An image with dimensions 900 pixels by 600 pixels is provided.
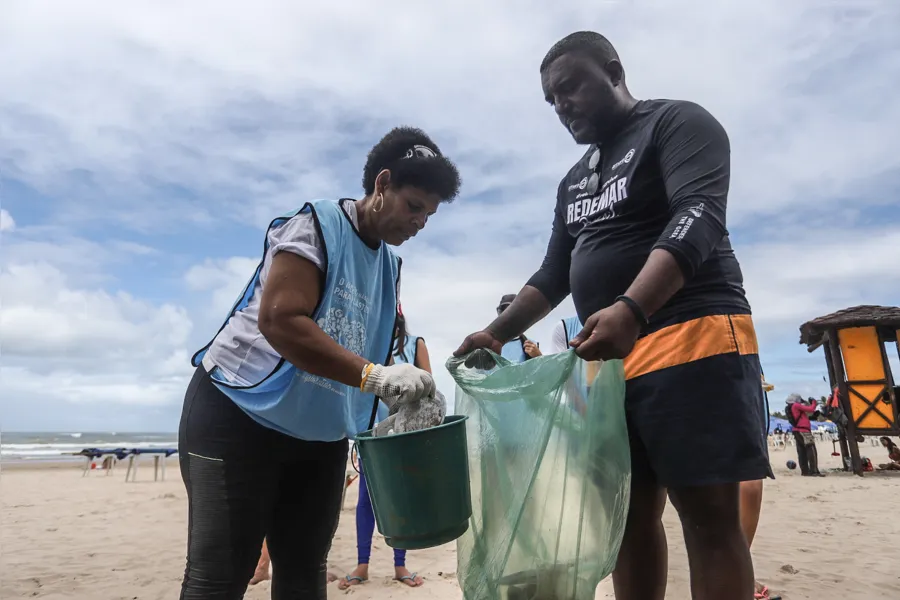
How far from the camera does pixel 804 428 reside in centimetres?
1005

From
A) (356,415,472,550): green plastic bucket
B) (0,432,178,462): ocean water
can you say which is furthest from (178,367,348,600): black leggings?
(0,432,178,462): ocean water

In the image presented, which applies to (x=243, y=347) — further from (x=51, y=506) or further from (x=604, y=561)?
(x=51, y=506)

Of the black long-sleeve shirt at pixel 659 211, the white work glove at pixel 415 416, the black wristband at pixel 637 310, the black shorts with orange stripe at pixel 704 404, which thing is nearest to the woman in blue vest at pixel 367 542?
the black long-sleeve shirt at pixel 659 211

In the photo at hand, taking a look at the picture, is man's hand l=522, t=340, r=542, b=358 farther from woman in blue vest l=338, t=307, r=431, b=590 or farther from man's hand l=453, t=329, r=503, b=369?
man's hand l=453, t=329, r=503, b=369

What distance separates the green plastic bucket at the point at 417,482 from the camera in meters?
1.40

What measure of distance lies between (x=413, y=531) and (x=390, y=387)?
1.19 ft

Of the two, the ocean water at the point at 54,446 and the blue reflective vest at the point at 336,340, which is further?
the ocean water at the point at 54,446

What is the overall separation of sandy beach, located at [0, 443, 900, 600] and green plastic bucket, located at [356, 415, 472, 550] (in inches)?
84.6

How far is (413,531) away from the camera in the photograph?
1.42 metres

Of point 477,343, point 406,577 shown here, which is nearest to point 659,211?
point 477,343

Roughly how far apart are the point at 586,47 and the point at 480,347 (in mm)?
1088

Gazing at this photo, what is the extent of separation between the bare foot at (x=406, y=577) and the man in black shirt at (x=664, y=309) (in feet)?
6.96

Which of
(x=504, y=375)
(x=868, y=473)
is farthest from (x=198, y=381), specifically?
(x=868, y=473)

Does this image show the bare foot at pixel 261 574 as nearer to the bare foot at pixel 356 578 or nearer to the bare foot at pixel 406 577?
the bare foot at pixel 356 578
